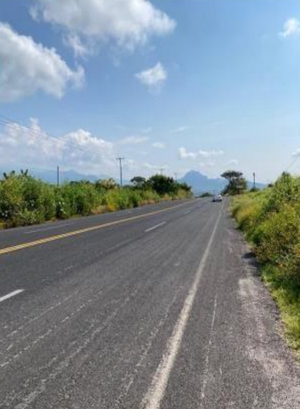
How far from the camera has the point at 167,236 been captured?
1947cm

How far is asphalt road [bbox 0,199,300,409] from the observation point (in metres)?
4.50

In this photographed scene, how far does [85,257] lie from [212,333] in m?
7.25

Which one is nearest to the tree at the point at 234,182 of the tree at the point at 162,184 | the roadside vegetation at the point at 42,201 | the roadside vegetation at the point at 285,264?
the tree at the point at 162,184

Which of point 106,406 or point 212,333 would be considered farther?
point 212,333

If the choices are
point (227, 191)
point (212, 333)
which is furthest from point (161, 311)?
point (227, 191)

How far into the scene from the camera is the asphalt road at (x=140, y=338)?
4500mm

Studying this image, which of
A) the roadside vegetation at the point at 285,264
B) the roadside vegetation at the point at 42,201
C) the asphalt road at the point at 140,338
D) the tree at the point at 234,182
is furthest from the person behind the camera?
the tree at the point at 234,182

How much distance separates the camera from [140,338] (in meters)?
6.15

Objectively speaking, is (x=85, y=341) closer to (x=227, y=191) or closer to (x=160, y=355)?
(x=160, y=355)

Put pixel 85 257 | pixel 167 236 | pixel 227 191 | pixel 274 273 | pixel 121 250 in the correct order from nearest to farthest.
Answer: pixel 274 273, pixel 85 257, pixel 121 250, pixel 167 236, pixel 227 191

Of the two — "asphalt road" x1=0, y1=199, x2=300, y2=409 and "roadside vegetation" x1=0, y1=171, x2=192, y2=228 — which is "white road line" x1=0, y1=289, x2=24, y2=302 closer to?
"asphalt road" x1=0, y1=199, x2=300, y2=409

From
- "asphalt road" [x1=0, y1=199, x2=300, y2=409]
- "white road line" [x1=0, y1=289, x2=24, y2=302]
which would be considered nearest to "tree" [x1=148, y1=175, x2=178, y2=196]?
"asphalt road" [x1=0, y1=199, x2=300, y2=409]

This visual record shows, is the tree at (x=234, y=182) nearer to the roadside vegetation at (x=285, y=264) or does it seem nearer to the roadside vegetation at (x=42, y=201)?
the roadside vegetation at (x=42, y=201)

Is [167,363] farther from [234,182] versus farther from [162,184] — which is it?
[234,182]
